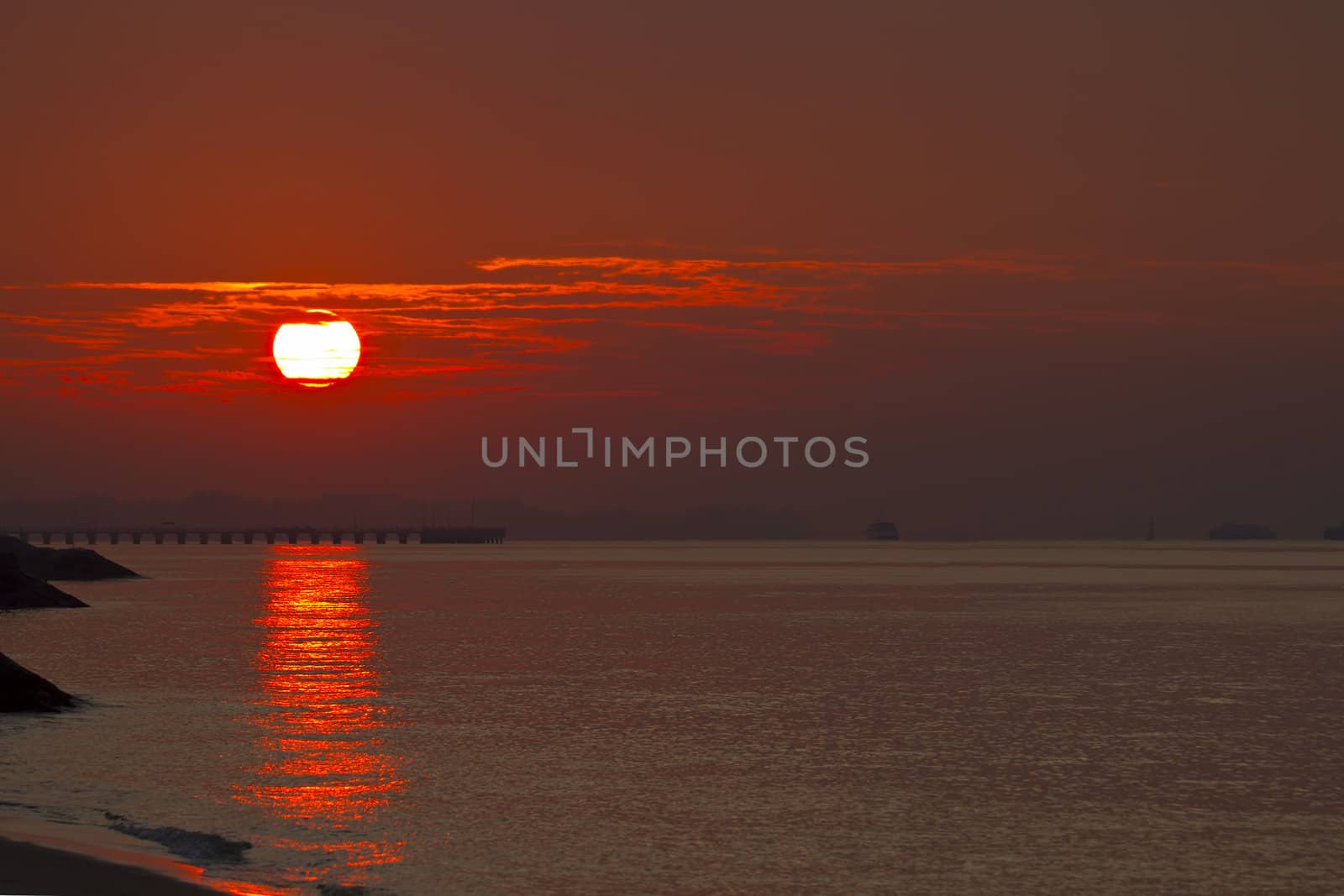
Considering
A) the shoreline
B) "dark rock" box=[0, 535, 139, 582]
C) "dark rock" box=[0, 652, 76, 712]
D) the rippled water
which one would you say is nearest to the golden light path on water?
the rippled water

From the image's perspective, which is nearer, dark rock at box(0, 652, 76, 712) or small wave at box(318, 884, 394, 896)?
small wave at box(318, 884, 394, 896)

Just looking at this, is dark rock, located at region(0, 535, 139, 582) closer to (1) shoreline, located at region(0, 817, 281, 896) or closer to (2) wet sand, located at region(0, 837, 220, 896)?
(1) shoreline, located at region(0, 817, 281, 896)

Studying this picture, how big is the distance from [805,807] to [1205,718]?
1447cm

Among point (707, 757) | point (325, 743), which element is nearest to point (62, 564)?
point (325, 743)

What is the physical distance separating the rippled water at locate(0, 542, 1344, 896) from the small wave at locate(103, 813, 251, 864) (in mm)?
147

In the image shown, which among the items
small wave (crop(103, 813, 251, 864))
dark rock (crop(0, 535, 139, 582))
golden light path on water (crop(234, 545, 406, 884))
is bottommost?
small wave (crop(103, 813, 251, 864))

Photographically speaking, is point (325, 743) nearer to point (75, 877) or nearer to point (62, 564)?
point (75, 877)

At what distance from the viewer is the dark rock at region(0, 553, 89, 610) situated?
258 feet

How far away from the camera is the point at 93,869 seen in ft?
56.9

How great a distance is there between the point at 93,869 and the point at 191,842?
2.20 metres

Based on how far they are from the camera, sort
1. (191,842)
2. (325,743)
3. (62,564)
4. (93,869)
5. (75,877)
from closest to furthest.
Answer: (75,877)
(93,869)
(191,842)
(325,743)
(62,564)

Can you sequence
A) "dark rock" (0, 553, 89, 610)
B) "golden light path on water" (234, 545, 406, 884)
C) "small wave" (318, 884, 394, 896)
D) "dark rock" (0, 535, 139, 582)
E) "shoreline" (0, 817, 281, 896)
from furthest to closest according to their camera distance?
"dark rock" (0, 535, 139, 582), "dark rock" (0, 553, 89, 610), "golden light path on water" (234, 545, 406, 884), "small wave" (318, 884, 394, 896), "shoreline" (0, 817, 281, 896)

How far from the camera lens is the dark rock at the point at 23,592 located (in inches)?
3095

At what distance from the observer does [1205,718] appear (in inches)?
1287
